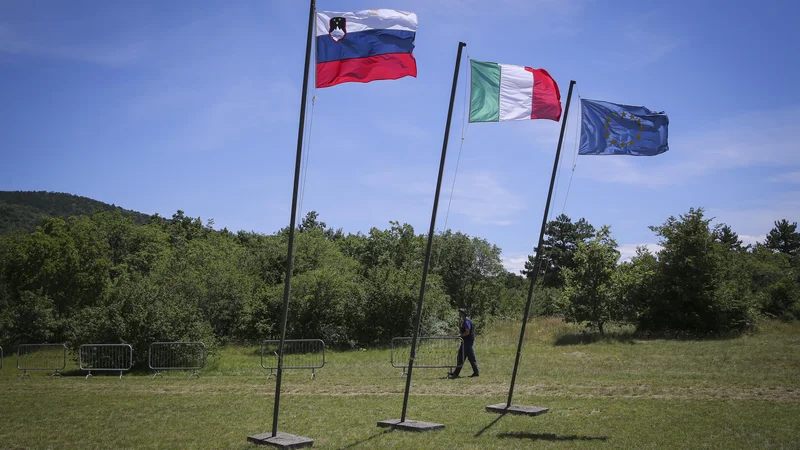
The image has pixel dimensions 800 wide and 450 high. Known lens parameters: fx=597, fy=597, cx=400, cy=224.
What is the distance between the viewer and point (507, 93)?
1148 cm

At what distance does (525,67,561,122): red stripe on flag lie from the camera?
38.7 ft

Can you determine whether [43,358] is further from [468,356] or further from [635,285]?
[635,285]

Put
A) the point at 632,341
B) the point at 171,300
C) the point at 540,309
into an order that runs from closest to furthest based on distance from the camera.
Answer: the point at 171,300
the point at 632,341
the point at 540,309

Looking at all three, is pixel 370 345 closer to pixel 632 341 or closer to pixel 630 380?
pixel 632 341

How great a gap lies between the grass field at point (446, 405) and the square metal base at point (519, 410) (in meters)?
0.25

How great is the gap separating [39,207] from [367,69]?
130 m

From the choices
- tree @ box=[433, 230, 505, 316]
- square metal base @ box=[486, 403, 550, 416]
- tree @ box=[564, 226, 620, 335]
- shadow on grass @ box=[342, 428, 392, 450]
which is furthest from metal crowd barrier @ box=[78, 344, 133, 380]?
tree @ box=[433, 230, 505, 316]

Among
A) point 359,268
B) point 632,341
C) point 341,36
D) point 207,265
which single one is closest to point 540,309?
point 359,268

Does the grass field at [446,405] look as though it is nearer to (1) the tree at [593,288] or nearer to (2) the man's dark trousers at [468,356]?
(2) the man's dark trousers at [468,356]

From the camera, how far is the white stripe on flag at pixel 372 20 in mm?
10039

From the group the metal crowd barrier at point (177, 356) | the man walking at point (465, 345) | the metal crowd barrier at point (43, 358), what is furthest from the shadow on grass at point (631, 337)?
the metal crowd barrier at point (43, 358)

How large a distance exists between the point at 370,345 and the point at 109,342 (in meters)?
14.2

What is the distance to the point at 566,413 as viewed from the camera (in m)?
12.1

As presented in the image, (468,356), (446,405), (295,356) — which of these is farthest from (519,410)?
(295,356)
